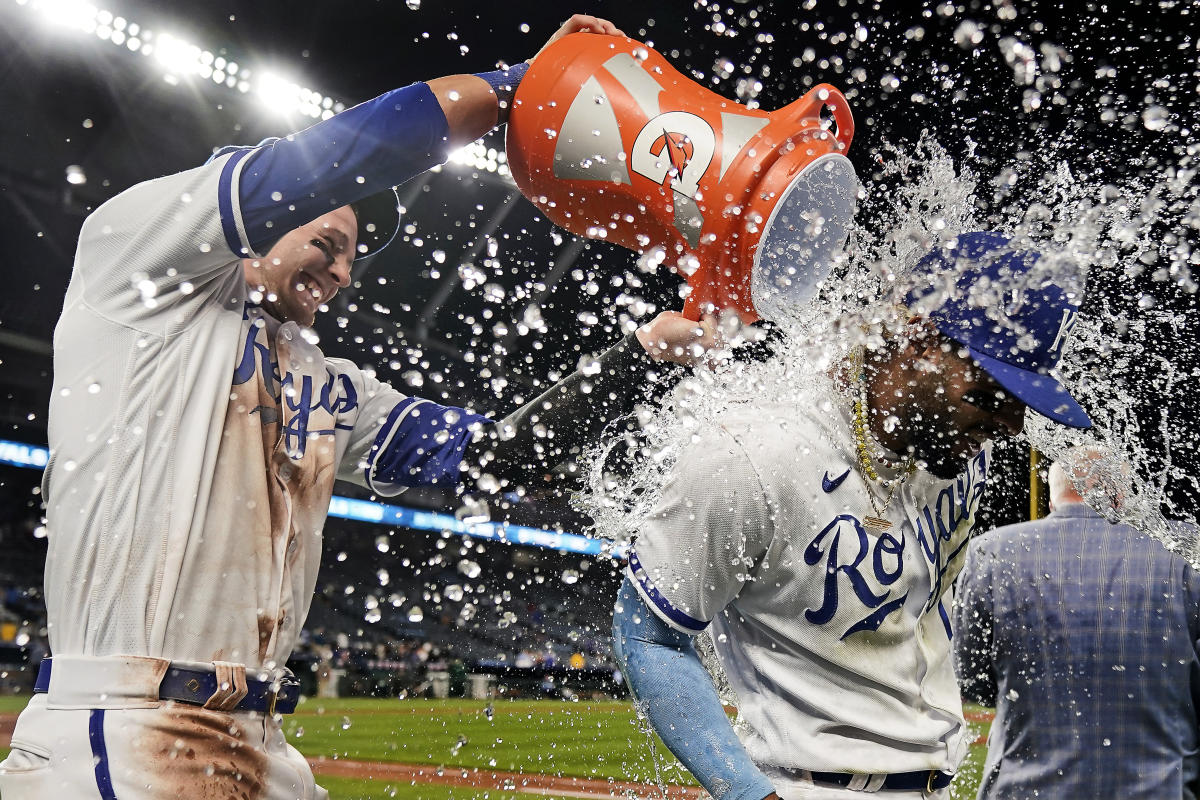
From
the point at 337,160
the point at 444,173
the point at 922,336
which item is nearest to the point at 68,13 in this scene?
the point at 444,173

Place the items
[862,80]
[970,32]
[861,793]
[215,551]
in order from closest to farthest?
[861,793]
[215,551]
[970,32]
[862,80]

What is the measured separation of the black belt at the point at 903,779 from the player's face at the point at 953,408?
54 centimetres

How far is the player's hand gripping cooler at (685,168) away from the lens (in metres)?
1.80

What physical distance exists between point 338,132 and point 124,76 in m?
10.8

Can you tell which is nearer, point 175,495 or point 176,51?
point 175,495

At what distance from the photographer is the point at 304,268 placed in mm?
2076

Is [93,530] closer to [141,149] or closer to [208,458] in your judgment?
[208,458]

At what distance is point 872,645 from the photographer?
1647mm

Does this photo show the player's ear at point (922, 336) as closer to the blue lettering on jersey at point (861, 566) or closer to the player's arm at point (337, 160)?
the blue lettering on jersey at point (861, 566)

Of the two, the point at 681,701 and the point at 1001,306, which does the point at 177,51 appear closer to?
the point at 1001,306

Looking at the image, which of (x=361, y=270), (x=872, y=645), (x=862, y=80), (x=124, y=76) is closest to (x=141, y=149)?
(x=124, y=76)

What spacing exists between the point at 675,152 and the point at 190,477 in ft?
→ 3.45

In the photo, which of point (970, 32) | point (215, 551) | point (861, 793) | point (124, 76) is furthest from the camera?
point (124, 76)

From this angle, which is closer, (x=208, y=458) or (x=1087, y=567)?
(x=208, y=458)
